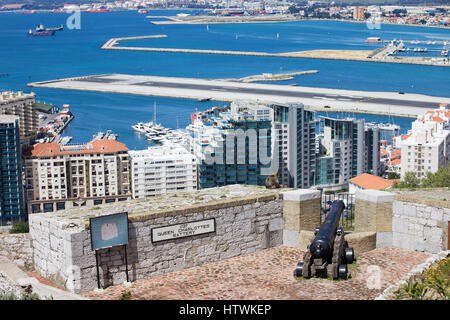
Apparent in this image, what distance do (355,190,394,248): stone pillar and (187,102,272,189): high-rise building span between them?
71.3 ft

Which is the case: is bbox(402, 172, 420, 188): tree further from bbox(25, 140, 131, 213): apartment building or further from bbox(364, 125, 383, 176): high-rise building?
bbox(25, 140, 131, 213): apartment building

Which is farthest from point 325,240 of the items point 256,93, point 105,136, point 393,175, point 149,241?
point 256,93

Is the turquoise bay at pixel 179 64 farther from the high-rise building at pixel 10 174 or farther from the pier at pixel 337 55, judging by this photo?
the high-rise building at pixel 10 174

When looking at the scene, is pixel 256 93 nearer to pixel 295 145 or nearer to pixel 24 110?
pixel 24 110

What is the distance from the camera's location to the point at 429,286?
10.3 feet

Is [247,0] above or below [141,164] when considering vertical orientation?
above

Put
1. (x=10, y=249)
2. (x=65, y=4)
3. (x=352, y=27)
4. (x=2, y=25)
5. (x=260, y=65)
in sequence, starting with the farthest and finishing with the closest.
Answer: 1. (x=65, y=4)
2. (x=2, y=25)
3. (x=352, y=27)
4. (x=260, y=65)
5. (x=10, y=249)

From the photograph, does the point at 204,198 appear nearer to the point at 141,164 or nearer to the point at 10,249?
the point at 10,249

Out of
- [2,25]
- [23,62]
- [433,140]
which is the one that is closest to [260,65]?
[23,62]

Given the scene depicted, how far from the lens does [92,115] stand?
1540 inches

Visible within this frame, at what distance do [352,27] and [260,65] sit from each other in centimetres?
5114

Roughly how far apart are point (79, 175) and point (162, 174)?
3203mm

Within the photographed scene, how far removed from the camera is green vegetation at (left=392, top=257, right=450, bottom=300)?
2982 millimetres

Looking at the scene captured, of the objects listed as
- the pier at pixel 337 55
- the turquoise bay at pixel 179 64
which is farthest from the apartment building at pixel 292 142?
the pier at pixel 337 55
